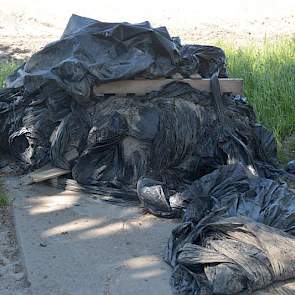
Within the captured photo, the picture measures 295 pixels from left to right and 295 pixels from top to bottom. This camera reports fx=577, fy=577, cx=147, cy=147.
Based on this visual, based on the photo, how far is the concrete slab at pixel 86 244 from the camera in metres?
3.30

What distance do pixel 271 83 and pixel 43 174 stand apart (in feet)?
10.2

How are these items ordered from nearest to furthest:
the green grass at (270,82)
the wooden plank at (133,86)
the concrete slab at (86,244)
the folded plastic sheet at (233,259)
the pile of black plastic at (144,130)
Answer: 1. the folded plastic sheet at (233,259)
2. the concrete slab at (86,244)
3. the pile of black plastic at (144,130)
4. the wooden plank at (133,86)
5. the green grass at (270,82)

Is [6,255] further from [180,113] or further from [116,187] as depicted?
[180,113]

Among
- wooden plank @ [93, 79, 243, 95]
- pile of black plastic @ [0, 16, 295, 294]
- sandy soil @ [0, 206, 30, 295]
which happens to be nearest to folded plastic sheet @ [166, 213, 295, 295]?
pile of black plastic @ [0, 16, 295, 294]

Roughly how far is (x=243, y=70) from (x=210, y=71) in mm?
1693

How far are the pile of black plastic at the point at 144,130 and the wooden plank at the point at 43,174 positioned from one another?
0.06 m

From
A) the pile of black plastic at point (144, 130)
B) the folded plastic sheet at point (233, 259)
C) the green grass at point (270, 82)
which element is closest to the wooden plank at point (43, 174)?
the pile of black plastic at point (144, 130)

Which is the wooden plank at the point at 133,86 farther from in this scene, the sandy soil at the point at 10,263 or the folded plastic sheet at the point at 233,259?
the folded plastic sheet at the point at 233,259

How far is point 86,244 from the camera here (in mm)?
3797

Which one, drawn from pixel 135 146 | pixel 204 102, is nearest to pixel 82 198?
pixel 135 146

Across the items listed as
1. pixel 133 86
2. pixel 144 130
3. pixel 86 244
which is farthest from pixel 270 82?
pixel 86 244

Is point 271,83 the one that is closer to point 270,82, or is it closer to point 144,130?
point 270,82

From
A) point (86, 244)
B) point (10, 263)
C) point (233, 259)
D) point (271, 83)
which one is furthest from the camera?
point (271, 83)

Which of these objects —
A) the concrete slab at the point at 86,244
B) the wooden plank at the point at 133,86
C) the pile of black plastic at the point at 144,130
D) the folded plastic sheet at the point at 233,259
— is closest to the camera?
the folded plastic sheet at the point at 233,259
